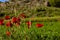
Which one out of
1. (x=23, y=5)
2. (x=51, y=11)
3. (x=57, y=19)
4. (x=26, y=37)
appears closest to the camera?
(x=26, y=37)

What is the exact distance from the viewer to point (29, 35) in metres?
7.36

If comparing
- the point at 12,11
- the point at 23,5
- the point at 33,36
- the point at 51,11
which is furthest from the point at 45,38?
the point at 23,5

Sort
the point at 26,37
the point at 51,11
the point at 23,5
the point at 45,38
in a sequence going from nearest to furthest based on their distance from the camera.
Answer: the point at 26,37 < the point at 45,38 < the point at 51,11 < the point at 23,5

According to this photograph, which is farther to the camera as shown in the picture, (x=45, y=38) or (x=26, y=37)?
(x=45, y=38)

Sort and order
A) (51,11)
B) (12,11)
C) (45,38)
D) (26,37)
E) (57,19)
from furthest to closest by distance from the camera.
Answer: (12,11)
(51,11)
(57,19)
(45,38)
(26,37)

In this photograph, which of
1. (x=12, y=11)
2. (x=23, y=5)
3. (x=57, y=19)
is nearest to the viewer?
(x=57, y=19)

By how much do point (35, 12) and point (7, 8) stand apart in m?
3.73

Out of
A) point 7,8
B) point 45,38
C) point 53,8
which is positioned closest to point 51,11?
point 53,8

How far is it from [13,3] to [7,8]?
1769 mm

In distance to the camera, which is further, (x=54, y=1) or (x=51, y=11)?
(x=54, y=1)

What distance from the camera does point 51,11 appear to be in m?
22.7

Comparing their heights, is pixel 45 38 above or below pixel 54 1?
above

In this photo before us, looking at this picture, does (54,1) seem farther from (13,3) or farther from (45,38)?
(45,38)

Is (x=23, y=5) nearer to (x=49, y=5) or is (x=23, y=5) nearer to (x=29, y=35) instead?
(x=49, y=5)
